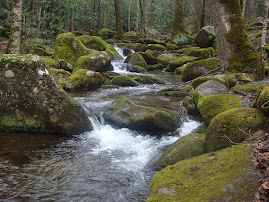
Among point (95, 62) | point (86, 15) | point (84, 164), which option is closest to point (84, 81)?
point (95, 62)

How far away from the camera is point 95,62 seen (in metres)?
12.8

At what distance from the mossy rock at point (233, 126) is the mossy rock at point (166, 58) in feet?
43.0

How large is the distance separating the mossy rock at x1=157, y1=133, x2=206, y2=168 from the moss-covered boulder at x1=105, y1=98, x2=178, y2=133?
1473 mm

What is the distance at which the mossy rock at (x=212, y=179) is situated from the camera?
8.92 feet

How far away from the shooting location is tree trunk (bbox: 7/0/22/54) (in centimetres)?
897

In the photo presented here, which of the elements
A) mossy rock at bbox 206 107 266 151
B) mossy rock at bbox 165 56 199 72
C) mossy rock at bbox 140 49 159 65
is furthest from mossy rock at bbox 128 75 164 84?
mossy rock at bbox 206 107 266 151

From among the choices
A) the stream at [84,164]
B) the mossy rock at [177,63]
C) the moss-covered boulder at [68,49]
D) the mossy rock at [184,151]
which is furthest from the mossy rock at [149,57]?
the mossy rock at [184,151]

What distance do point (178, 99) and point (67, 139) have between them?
456cm

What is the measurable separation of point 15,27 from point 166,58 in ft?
36.3

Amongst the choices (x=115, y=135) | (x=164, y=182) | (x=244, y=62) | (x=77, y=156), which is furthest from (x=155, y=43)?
(x=164, y=182)

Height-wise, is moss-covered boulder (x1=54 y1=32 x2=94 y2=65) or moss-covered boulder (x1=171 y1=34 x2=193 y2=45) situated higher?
moss-covered boulder (x1=171 y1=34 x2=193 y2=45)

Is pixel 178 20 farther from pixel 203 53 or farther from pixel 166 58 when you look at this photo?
pixel 203 53

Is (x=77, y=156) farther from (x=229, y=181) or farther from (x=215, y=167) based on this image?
(x=229, y=181)

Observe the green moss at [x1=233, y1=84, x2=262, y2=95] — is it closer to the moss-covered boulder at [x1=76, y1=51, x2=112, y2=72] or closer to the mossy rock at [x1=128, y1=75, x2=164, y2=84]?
the mossy rock at [x1=128, y1=75, x2=164, y2=84]
